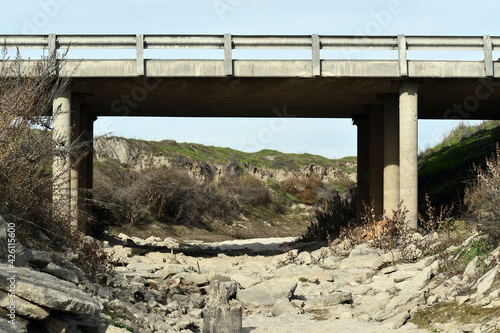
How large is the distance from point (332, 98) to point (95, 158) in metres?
17.6

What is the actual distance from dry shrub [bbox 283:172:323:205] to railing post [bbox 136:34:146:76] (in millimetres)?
26406

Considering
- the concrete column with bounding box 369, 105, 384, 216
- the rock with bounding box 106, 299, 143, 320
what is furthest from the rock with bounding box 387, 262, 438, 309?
the concrete column with bounding box 369, 105, 384, 216

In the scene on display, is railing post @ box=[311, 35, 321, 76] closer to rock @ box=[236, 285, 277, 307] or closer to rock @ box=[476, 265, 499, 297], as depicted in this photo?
rock @ box=[236, 285, 277, 307]

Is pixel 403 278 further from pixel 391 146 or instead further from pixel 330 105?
pixel 330 105

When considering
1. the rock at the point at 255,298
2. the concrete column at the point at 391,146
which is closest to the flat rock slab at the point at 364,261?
the rock at the point at 255,298

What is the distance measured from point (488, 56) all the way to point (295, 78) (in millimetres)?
5071

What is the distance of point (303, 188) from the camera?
138 feet

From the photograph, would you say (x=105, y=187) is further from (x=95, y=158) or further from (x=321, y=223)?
(x=321, y=223)

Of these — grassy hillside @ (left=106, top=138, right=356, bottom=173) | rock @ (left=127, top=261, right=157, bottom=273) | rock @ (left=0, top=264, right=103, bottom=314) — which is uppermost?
grassy hillside @ (left=106, top=138, right=356, bottom=173)

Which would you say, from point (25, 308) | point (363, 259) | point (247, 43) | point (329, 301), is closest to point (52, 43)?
point (247, 43)

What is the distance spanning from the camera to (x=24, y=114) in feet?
31.2

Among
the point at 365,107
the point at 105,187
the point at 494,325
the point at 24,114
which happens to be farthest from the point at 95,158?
the point at 494,325

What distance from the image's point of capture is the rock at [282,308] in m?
10.3

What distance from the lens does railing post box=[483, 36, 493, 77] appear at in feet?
50.4
